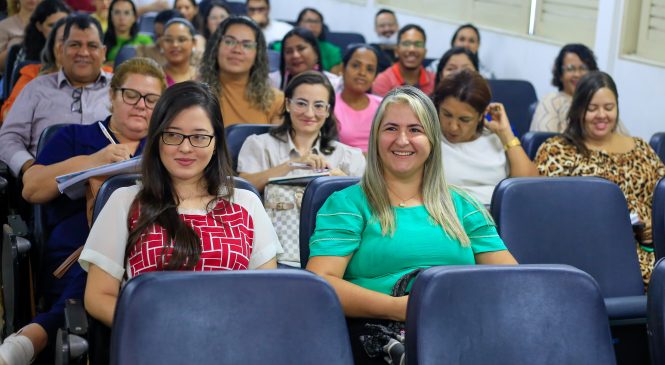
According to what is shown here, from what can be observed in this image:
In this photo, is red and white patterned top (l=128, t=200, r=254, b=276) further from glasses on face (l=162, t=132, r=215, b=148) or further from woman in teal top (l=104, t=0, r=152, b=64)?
woman in teal top (l=104, t=0, r=152, b=64)

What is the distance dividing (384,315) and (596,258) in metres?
0.92

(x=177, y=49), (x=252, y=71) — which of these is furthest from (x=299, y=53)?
(x=252, y=71)

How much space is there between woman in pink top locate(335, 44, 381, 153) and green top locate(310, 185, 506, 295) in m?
1.87

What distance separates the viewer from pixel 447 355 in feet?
6.36

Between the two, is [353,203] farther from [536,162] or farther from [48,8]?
[48,8]

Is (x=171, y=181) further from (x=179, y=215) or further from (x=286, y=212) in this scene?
(x=286, y=212)

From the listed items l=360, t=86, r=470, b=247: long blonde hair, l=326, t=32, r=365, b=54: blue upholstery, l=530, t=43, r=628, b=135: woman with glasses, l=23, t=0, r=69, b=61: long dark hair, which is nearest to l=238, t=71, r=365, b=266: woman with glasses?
l=360, t=86, r=470, b=247: long blonde hair

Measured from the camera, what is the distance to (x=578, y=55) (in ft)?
17.3

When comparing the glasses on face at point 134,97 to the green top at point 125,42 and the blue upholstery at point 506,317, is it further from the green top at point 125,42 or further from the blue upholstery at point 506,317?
the green top at point 125,42

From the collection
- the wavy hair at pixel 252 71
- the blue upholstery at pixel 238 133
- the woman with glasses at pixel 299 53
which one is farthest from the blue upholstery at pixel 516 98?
the blue upholstery at pixel 238 133

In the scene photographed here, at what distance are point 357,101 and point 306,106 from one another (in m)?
1.06

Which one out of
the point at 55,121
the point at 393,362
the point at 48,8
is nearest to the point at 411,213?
the point at 393,362

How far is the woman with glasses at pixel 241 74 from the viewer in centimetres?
427

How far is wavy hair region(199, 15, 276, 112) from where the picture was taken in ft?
14.0
